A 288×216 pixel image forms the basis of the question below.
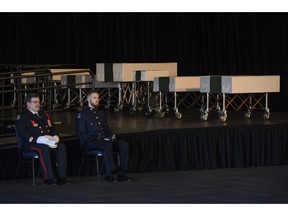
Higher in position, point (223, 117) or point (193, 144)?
point (223, 117)

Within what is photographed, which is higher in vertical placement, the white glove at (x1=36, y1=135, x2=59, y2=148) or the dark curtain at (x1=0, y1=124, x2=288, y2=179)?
the white glove at (x1=36, y1=135, x2=59, y2=148)

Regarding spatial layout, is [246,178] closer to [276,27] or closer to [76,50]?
[276,27]

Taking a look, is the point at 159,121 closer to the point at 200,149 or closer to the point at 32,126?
the point at 200,149

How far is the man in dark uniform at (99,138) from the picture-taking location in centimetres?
1198

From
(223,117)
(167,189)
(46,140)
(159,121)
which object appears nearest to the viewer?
(167,189)

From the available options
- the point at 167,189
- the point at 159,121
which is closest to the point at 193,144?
the point at 159,121

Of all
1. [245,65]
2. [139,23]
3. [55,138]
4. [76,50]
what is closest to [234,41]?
[245,65]

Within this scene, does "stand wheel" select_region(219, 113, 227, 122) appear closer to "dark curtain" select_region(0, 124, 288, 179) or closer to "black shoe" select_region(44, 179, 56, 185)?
"dark curtain" select_region(0, 124, 288, 179)

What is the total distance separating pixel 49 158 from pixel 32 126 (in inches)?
19.6

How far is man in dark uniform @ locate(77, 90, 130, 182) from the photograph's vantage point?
1198 cm

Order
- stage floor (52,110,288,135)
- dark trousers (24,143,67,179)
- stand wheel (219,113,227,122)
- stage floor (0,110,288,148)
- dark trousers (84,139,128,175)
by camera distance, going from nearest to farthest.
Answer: dark trousers (24,143,67,179) < dark trousers (84,139,128,175) < stage floor (0,110,288,148) < stage floor (52,110,288,135) < stand wheel (219,113,227,122)

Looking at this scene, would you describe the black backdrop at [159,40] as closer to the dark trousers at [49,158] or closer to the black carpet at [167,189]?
the black carpet at [167,189]

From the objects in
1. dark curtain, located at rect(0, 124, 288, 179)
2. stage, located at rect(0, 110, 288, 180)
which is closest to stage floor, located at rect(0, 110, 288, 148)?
stage, located at rect(0, 110, 288, 180)

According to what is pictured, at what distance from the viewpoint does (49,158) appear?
37.9 ft
